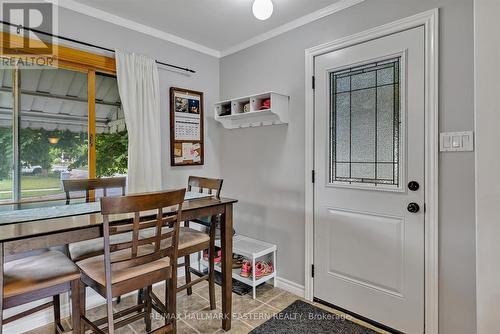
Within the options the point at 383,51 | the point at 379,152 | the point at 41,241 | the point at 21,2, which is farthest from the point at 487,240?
the point at 21,2

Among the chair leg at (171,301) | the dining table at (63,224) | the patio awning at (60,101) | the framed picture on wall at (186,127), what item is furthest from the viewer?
the framed picture on wall at (186,127)

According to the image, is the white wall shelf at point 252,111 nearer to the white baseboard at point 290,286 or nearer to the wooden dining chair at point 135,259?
the wooden dining chair at point 135,259

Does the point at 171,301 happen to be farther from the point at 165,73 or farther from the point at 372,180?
the point at 165,73

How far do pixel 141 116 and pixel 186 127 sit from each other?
557mm

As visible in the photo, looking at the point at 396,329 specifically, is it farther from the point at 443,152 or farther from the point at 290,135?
the point at 290,135

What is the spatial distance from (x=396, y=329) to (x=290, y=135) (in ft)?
5.55

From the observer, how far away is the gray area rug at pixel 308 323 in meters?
1.99

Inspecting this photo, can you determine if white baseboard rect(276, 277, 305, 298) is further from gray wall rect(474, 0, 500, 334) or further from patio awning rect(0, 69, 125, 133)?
patio awning rect(0, 69, 125, 133)

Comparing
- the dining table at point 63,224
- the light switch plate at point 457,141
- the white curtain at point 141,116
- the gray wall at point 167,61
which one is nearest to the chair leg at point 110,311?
the dining table at point 63,224

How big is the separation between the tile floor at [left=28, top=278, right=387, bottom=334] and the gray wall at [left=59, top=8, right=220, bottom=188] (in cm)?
111

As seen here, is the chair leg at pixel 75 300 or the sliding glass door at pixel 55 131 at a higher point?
the sliding glass door at pixel 55 131

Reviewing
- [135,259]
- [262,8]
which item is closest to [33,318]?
[135,259]

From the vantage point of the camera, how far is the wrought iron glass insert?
1972 mm

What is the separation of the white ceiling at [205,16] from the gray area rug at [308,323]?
242 centimetres
